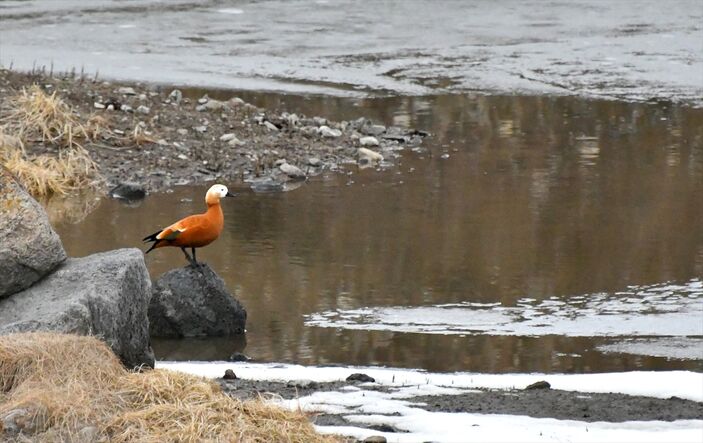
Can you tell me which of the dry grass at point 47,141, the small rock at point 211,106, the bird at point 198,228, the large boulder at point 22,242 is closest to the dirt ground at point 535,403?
the large boulder at point 22,242

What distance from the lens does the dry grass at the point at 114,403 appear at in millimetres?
6066

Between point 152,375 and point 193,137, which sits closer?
point 152,375

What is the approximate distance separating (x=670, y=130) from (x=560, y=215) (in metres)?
3.71

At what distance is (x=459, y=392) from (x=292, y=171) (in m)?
6.47

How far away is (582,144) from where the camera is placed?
48.6ft

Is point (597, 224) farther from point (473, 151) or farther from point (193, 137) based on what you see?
point (193, 137)

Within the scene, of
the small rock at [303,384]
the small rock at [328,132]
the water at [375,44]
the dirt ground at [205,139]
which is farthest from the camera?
the water at [375,44]

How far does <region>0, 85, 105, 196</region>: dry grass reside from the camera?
523 inches

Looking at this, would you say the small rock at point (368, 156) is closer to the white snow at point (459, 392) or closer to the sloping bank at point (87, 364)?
the white snow at point (459, 392)

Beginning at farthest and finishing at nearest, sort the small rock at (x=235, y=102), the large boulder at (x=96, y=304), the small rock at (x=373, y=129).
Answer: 1. the small rock at (x=235, y=102)
2. the small rock at (x=373, y=129)
3. the large boulder at (x=96, y=304)

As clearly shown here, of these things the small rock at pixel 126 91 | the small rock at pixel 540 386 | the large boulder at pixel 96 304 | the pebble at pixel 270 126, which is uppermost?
the large boulder at pixel 96 304

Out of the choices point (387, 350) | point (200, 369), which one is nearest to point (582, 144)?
point (387, 350)

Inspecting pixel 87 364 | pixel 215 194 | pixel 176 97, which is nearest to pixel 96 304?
pixel 87 364

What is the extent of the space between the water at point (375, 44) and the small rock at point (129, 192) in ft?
14.3
